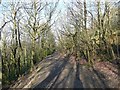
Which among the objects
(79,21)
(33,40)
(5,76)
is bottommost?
(5,76)

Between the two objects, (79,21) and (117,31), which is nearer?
(79,21)

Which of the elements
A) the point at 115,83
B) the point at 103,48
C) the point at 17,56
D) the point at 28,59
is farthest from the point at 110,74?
the point at 28,59

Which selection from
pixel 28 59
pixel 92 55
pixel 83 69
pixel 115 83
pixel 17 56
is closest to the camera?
pixel 115 83

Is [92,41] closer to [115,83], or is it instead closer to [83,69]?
[83,69]

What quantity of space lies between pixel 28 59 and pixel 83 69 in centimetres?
1244

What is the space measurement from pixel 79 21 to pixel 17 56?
9041mm

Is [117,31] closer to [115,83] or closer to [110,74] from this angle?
[110,74]

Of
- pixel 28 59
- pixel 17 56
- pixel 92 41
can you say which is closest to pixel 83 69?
pixel 92 41

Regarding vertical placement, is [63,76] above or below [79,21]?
below

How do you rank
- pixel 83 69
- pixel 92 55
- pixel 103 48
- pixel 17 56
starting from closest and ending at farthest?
pixel 83 69 < pixel 92 55 < pixel 103 48 < pixel 17 56

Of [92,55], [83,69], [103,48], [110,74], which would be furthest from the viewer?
[103,48]

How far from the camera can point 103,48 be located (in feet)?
91.2

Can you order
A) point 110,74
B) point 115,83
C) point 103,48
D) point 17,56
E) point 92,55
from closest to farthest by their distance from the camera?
point 115,83
point 110,74
point 92,55
point 103,48
point 17,56

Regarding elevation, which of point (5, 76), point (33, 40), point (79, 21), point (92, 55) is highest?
point (79, 21)
